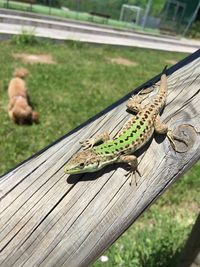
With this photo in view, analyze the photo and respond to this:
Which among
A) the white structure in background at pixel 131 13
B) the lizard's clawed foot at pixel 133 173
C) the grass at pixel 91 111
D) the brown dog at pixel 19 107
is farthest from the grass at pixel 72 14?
the lizard's clawed foot at pixel 133 173

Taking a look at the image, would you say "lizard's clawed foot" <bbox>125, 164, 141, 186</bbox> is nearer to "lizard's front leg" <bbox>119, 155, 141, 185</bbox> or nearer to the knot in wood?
"lizard's front leg" <bbox>119, 155, 141, 185</bbox>

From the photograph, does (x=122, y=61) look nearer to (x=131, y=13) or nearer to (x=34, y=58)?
(x=34, y=58)

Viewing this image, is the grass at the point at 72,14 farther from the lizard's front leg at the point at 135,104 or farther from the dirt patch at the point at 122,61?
the lizard's front leg at the point at 135,104

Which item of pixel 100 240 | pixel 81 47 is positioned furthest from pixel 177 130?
pixel 81 47

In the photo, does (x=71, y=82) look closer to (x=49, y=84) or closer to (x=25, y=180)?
(x=49, y=84)

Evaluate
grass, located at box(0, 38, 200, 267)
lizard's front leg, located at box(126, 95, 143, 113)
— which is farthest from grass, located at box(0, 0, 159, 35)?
lizard's front leg, located at box(126, 95, 143, 113)

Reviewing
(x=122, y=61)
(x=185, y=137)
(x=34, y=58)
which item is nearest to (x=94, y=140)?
(x=185, y=137)
